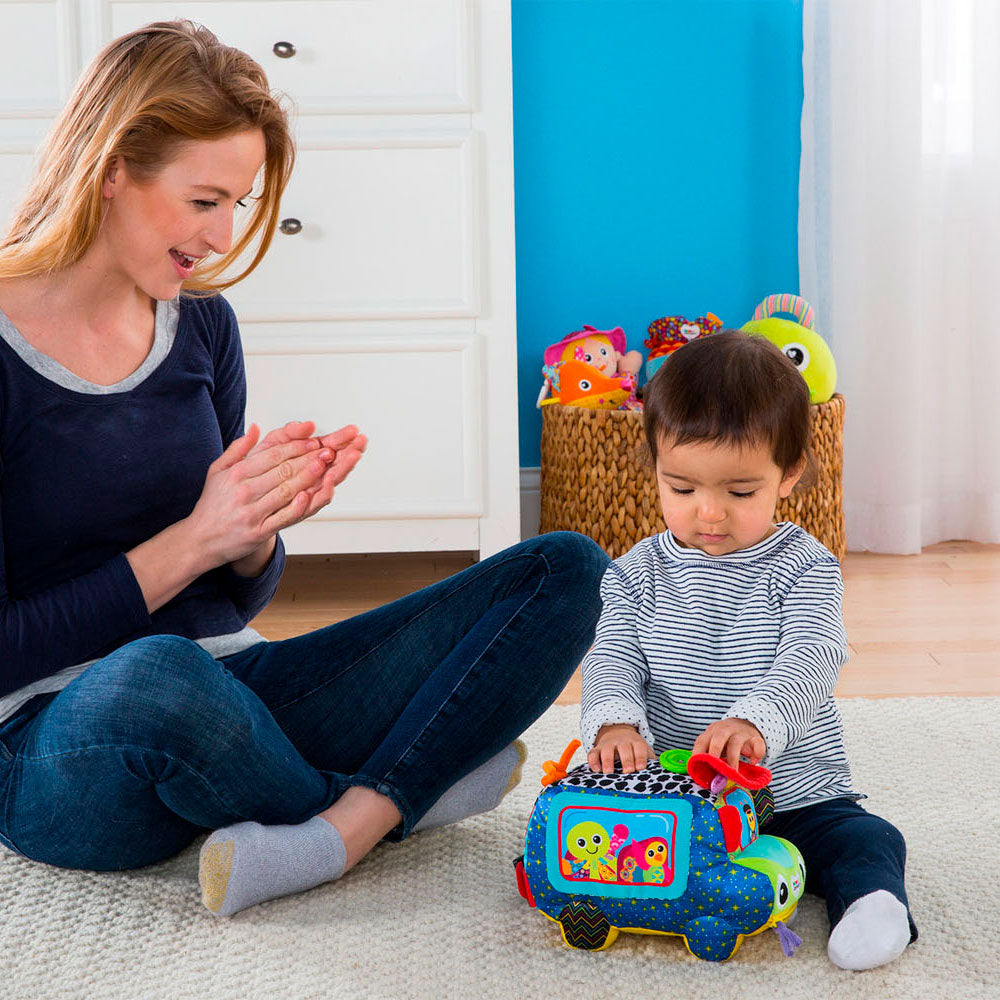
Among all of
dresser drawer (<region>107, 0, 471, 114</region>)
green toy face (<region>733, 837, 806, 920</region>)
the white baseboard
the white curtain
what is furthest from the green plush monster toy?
green toy face (<region>733, 837, 806, 920</region>)

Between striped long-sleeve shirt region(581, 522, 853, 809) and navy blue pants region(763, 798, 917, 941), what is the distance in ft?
0.06

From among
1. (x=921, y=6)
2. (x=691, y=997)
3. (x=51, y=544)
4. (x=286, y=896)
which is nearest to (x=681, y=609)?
(x=691, y=997)

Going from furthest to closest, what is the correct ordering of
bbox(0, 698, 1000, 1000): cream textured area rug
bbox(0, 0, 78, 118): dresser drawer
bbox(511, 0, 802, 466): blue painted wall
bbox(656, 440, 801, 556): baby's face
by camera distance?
1. bbox(511, 0, 802, 466): blue painted wall
2. bbox(0, 0, 78, 118): dresser drawer
3. bbox(656, 440, 801, 556): baby's face
4. bbox(0, 698, 1000, 1000): cream textured area rug

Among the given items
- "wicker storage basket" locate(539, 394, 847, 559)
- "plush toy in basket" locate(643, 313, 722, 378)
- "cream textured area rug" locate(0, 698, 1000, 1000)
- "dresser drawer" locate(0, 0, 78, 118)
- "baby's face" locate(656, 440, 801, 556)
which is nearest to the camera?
"cream textured area rug" locate(0, 698, 1000, 1000)

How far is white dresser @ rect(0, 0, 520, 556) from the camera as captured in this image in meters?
1.89

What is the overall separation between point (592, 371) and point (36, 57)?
1039mm

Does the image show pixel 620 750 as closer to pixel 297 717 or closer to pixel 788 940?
pixel 788 940

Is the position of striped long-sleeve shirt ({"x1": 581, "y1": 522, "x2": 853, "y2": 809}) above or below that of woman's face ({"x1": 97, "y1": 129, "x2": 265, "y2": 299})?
below

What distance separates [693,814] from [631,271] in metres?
1.73

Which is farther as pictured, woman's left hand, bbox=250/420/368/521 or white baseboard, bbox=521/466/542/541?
white baseboard, bbox=521/466/542/541

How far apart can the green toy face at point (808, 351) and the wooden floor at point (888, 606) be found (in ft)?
1.15

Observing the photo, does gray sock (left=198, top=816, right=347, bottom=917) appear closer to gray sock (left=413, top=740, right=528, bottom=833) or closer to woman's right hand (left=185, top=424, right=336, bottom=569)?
gray sock (left=413, top=740, right=528, bottom=833)

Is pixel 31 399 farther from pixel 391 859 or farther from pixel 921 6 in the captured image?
pixel 921 6

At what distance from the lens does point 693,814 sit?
940 millimetres
